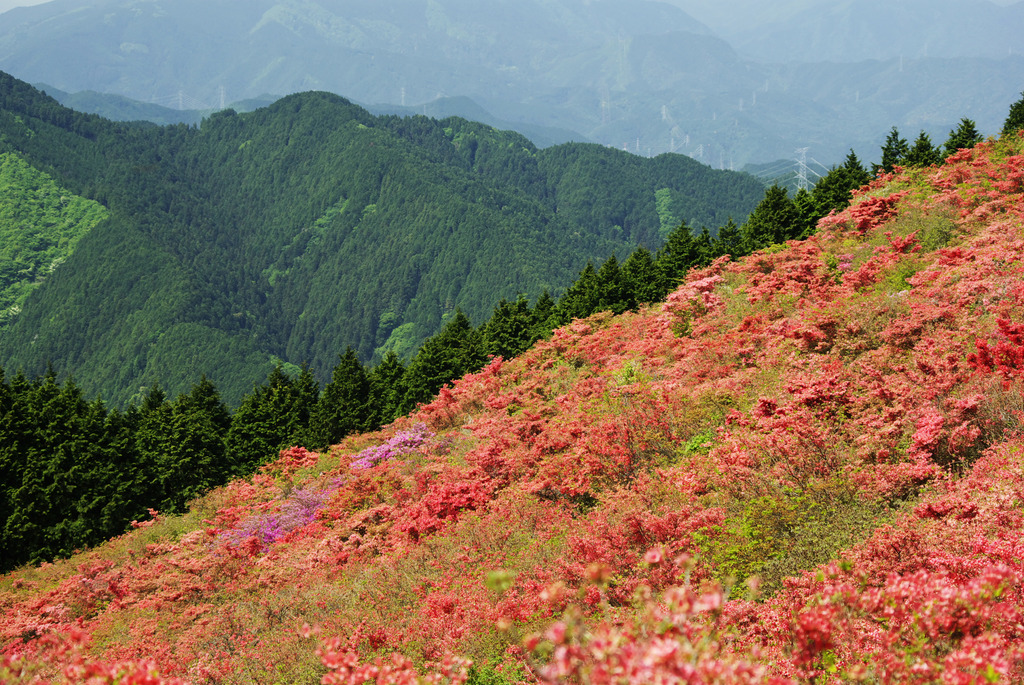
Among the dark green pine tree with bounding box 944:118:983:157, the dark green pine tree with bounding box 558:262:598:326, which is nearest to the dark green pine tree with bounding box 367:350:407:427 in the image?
the dark green pine tree with bounding box 558:262:598:326

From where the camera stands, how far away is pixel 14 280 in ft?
632

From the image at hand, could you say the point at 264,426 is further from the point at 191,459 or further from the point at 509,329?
the point at 509,329

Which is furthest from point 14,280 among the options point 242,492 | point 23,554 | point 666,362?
point 666,362

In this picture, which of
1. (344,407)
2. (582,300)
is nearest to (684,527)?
(582,300)

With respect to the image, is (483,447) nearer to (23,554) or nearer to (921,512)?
(921,512)

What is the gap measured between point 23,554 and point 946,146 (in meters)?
52.2

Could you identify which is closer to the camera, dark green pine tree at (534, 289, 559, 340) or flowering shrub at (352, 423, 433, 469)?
flowering shrub at (352, 423, 433, 469)

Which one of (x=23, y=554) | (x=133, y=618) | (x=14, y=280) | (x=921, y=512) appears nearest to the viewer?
(x=921, y=512)

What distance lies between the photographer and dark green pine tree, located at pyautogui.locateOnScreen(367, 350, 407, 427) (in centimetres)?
4857

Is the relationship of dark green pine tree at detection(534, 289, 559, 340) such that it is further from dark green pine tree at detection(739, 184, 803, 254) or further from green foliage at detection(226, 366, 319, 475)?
green foliage at detection(226, 366, 319, 475)

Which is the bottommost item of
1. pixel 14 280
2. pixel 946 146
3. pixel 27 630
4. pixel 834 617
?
pixel 27 630

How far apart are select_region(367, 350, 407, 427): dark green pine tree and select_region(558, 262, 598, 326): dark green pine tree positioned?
1356 cm

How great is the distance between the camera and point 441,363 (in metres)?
47.0

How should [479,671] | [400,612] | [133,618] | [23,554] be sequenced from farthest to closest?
[23,554] < [133,618] < [400,612] < [479,671]
